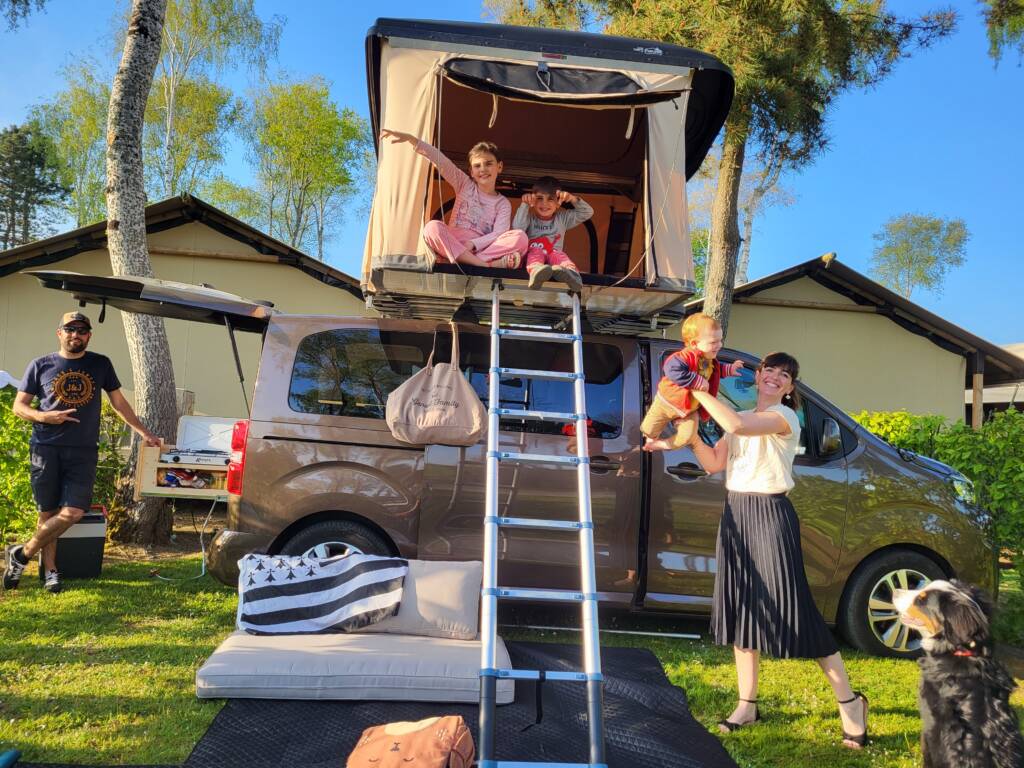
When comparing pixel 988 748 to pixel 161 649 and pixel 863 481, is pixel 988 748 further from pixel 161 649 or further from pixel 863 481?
pixel 161 649

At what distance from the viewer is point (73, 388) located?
507cm

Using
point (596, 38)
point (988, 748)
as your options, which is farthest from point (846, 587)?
point (596, 38)

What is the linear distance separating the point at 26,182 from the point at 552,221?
35.9 meters

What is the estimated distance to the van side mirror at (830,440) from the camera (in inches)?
173

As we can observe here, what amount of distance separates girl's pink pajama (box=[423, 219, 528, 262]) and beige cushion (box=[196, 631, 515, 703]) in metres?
1.99

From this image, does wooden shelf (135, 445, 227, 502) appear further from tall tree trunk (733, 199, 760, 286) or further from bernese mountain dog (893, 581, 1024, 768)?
tall tree trunk (733, 199, 760, 286)

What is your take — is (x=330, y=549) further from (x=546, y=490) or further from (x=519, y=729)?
(x=519, y=729)

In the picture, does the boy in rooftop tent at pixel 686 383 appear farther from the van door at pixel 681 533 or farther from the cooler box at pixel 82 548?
the cooler box at pixel 82 548

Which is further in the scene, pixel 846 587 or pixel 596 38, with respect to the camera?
pixel 846 587

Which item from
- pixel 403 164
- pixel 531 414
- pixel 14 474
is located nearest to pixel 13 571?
pixel 14 474

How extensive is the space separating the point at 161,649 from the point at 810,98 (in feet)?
30.4

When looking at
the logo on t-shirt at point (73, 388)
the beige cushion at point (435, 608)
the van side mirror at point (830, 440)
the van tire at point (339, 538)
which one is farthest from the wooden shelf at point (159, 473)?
the van side mirror at point (830, 440)

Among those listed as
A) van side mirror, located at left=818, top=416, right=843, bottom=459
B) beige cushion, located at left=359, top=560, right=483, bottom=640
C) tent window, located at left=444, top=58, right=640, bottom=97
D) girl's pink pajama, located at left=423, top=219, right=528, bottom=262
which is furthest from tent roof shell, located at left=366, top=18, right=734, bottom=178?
beige cushion, located at left=359, top=560, right=483, bottom=640

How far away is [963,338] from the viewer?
13023 mm
